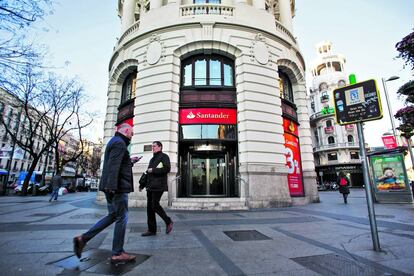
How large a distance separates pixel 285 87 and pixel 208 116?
262 inches

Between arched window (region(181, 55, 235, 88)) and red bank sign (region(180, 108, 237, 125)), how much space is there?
1.62m

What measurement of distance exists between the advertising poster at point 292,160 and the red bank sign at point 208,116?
3.51 metres

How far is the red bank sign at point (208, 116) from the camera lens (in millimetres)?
11664

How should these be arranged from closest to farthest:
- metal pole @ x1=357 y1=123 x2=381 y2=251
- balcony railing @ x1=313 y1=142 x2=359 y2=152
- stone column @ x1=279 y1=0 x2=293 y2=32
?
metal pole @ x1=357 y1=123 x2=381 y2=251 < stone column @ x1=279 y1=0 x2=293 y2=32 < balcony railing @ x1=313 y1=142 x2=359 y2=152

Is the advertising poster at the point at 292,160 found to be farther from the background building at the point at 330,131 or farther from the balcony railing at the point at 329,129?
the balcony railing at the point at 329,129

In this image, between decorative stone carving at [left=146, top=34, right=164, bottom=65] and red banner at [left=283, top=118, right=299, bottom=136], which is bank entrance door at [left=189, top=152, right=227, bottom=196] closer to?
red banner at [left=283, top=118, right=299, bottom=136]

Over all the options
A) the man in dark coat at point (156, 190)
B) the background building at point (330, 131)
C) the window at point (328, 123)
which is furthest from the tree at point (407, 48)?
the window at point (328, 123)

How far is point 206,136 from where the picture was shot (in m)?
11.5

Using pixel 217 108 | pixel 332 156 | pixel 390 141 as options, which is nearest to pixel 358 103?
pixel 217 108

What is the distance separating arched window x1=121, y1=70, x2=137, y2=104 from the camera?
1444 centimetres

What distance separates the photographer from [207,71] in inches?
504

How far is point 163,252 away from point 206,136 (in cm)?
812

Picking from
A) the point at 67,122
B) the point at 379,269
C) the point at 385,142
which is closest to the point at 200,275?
the point at 379,269

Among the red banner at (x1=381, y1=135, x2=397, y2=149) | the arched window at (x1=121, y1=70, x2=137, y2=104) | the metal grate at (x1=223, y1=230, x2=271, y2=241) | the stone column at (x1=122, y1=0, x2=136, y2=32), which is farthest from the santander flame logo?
the red banner at (x1=381, y1=135, x2=397, y2=149)
